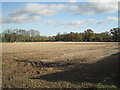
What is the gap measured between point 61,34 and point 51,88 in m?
103

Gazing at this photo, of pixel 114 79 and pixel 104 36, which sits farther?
pixel 104 36

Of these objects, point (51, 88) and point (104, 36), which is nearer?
point (51, 88)

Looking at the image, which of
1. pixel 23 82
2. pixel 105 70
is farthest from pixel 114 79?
pixel 23 82

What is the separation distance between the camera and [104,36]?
80.9 m

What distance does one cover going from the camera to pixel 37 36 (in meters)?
101

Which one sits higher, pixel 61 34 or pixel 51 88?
pixel 61 34

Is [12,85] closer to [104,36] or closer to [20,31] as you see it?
[104,36]

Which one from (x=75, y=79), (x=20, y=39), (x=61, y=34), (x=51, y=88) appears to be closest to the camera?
(x=51, y=88)

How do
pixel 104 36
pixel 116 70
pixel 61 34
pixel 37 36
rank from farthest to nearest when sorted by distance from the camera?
pixel 61 34 < pixel 37 36 < pixel 104 36 < pixel 116 70

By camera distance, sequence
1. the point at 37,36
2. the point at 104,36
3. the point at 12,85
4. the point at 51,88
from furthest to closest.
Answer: the point at 37,36, the point at 104,36, the point at 12,85, the point at 51,88

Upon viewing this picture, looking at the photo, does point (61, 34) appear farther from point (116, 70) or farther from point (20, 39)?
point (116, 70)

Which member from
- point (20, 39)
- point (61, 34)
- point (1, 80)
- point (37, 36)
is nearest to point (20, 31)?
point (20, 39)

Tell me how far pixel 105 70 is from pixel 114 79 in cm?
154

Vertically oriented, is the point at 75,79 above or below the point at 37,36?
below
